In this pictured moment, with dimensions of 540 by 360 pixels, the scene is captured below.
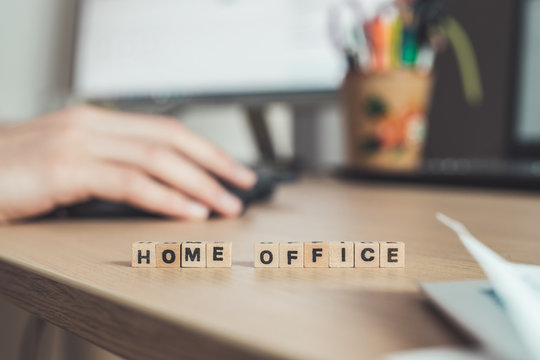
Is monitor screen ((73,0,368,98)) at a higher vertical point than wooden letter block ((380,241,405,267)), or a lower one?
higher

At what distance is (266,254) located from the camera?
0.24 metres

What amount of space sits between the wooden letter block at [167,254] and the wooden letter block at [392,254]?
3.9 inches

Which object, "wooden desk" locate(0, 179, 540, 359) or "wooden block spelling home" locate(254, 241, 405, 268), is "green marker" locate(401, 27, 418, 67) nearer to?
"wooden desk" locate(0, 179, 540, 359)

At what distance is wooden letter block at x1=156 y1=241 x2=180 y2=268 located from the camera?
24 cm

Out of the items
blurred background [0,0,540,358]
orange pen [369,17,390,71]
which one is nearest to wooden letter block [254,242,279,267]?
blurred background [0,0,540,358]

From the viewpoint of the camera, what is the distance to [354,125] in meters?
0.79

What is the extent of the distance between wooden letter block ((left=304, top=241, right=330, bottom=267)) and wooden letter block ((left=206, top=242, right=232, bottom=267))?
0.04m

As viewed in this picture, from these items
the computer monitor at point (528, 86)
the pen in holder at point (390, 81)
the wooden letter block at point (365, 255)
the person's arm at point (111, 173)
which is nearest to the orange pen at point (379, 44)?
the pen in holder at point (390, 81)

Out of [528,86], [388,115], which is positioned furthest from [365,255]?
[528,86]

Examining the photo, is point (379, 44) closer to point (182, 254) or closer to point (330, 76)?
point (330, 76)

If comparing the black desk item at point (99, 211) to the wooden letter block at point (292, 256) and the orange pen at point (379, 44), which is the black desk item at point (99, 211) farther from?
the orange pen at point (379, 44)

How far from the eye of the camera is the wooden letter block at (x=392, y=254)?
9.3 inches

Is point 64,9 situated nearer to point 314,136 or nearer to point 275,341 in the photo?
point 314,136

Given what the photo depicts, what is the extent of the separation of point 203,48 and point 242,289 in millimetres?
800
